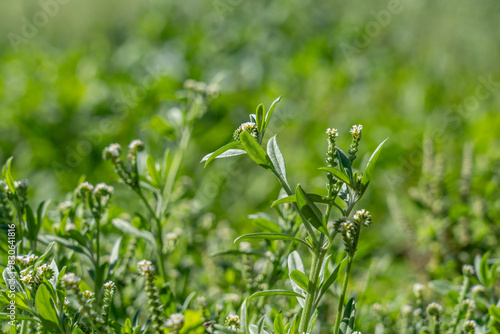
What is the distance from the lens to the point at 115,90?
9.21 feet

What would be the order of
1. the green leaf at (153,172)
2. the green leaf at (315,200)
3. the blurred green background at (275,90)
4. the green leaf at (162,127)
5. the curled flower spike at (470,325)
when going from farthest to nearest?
the blurred green background at (275,90) < the green leaf at (162,127) < the green leaf at (153,172) < the curled flower spike at (470,325) < the green leaf at (315,200)

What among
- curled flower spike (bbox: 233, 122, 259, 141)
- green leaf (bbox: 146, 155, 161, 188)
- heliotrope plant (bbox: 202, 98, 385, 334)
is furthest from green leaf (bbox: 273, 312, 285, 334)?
green leaf (bbox: 146, 155, 161, 188)

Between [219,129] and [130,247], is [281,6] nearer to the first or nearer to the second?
[219,129]

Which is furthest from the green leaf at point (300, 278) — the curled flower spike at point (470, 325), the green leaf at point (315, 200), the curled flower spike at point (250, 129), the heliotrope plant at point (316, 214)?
the curled flower spike at point (470, 325)

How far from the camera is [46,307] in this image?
789 mm

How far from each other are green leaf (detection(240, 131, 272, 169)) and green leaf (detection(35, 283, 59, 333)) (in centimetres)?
37

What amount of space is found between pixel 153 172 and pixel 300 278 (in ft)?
1.57

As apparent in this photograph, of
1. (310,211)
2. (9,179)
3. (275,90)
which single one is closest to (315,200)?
(310,211)

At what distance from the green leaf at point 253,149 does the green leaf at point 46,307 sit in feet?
1.22

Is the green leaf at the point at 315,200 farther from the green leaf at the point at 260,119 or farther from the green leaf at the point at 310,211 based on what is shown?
the green leaf at the point at 260,119

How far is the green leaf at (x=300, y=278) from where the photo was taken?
753 mm

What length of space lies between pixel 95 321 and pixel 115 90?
2.24 m

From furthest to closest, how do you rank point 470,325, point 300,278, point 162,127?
point 162,127 < point 470,325 < point 300,278

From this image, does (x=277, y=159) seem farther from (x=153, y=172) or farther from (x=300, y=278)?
(x=153, y=172)
